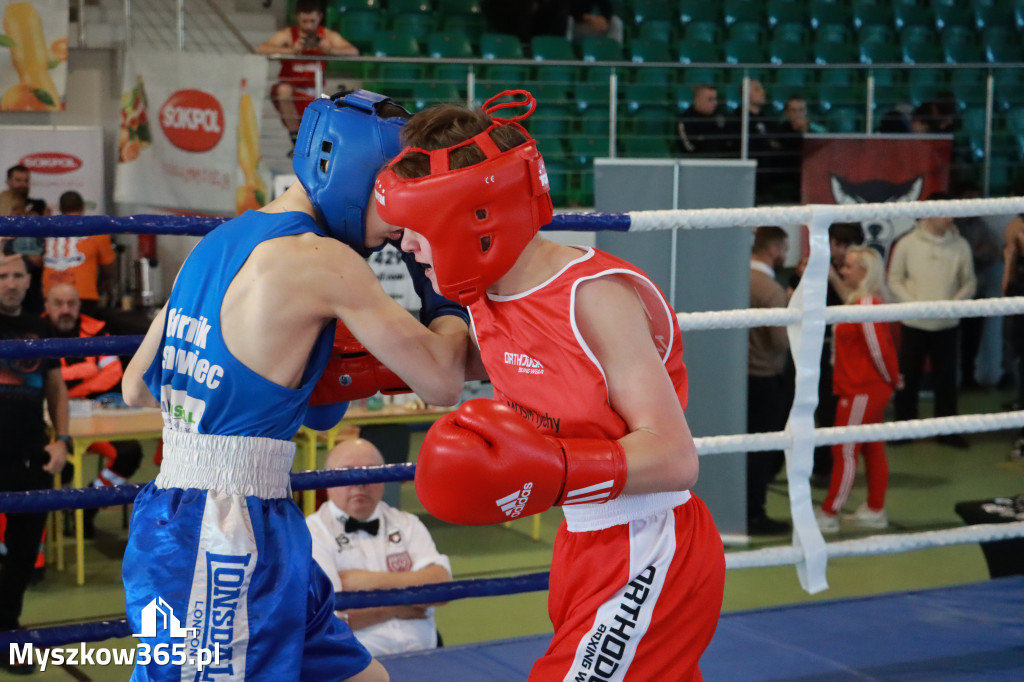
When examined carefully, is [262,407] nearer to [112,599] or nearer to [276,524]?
[276,524]

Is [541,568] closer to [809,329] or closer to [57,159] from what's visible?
[809,329]

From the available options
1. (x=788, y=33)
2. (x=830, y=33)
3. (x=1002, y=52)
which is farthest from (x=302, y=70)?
(x=1002, y=52)

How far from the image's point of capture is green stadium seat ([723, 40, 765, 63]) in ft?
31.9

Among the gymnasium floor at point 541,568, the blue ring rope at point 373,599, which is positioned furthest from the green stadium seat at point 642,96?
the blue ring rope at point 373,599

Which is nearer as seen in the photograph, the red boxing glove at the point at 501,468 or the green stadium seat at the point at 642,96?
the red boxing glove at the point at 501,468

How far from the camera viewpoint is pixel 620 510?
5.49ft

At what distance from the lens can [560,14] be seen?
30.3 ft

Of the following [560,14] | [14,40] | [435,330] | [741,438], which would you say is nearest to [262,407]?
[435,330]

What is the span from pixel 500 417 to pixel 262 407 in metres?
0.45

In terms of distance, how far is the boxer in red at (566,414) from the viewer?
58.0 inches

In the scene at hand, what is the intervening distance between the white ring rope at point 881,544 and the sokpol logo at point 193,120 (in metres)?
5.21

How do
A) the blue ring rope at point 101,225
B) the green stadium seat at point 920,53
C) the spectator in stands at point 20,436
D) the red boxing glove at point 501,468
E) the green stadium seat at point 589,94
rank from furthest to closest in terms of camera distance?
the green stadium seat at point 920,53, the green stadium seat at point 589,94, the spectator in stands at point 20,436, the blue ring rope at point 101,225, the red boxing glove at point 501,468

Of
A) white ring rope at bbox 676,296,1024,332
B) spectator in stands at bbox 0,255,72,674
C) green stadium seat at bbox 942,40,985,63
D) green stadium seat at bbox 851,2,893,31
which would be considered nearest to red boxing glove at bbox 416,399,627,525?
white ring rope at bbox 676,296,1024,332

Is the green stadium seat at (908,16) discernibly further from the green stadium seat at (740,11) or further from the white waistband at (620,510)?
the white waistband at (620,510)
